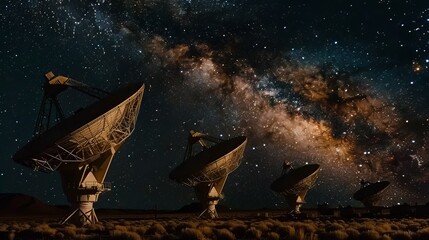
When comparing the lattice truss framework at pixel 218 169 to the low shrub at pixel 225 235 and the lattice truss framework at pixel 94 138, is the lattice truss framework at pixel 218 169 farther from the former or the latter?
the low shrub at pixel 225 235

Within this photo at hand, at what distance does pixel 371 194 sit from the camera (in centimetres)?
5244

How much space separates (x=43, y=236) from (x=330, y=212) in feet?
126

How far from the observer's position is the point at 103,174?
1001 inches

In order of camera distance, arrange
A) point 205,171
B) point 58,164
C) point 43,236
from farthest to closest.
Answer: point 205,171, point 58,164, point 43,236

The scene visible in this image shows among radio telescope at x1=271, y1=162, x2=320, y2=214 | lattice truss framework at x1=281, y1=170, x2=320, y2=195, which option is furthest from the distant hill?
lattice truss framework at x1=281, y1=170, x2=320, y2=195

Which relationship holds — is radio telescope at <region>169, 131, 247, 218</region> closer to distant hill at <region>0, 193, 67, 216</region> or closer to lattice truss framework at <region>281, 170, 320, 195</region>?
lattice truss framework at <region>281, 170, 320, 195</region>

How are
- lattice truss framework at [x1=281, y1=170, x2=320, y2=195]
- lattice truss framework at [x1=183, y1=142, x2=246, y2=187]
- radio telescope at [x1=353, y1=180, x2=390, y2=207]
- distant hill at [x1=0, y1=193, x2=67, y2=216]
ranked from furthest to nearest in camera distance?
distant hill at [x1=0, y1=193, x2=67, y2=216] → radio telescope at [x1=353, y1=180, x2=390, y2=207] → lattice truss framework at [x1=281, y1=170, x2=320, y2=195] → lattice truss framework at [x1=183, y1=142, x2=246, y2=187]

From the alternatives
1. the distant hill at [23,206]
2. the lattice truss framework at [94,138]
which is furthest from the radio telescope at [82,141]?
the distant hill at [23,206]

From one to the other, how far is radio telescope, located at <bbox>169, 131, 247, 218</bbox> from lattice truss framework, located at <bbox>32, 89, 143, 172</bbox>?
30.7 feet

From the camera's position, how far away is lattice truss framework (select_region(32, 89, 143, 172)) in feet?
71.7

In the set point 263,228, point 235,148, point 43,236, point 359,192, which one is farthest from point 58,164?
point 359,192

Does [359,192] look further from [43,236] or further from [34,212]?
[34,212]

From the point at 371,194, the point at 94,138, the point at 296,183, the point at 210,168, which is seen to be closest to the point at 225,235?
the point at 94,138

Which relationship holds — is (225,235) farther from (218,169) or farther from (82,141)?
(218,169)
